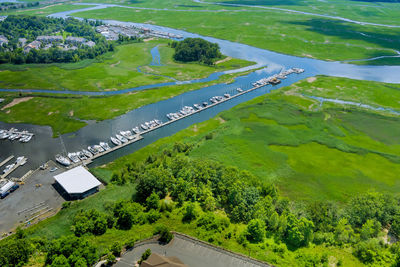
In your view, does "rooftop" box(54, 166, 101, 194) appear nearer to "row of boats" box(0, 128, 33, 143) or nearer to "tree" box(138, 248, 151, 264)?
"tree" box(138, 248, 151, 264)

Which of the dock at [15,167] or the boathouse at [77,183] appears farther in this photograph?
the dock at [15,167]

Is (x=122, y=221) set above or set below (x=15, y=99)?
below

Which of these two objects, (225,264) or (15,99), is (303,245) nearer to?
(225,264)

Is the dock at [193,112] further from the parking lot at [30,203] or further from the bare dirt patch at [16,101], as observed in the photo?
the bare dirt patch at [16,101]

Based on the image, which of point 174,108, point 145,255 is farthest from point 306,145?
point 145,255

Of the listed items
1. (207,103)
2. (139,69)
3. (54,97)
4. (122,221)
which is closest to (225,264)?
(122,221)

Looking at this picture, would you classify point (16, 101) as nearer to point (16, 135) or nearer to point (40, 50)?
point (16, 135)

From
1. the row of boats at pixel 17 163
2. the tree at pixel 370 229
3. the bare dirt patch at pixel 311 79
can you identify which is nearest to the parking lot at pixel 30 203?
the row of boats at pixel 17 163
